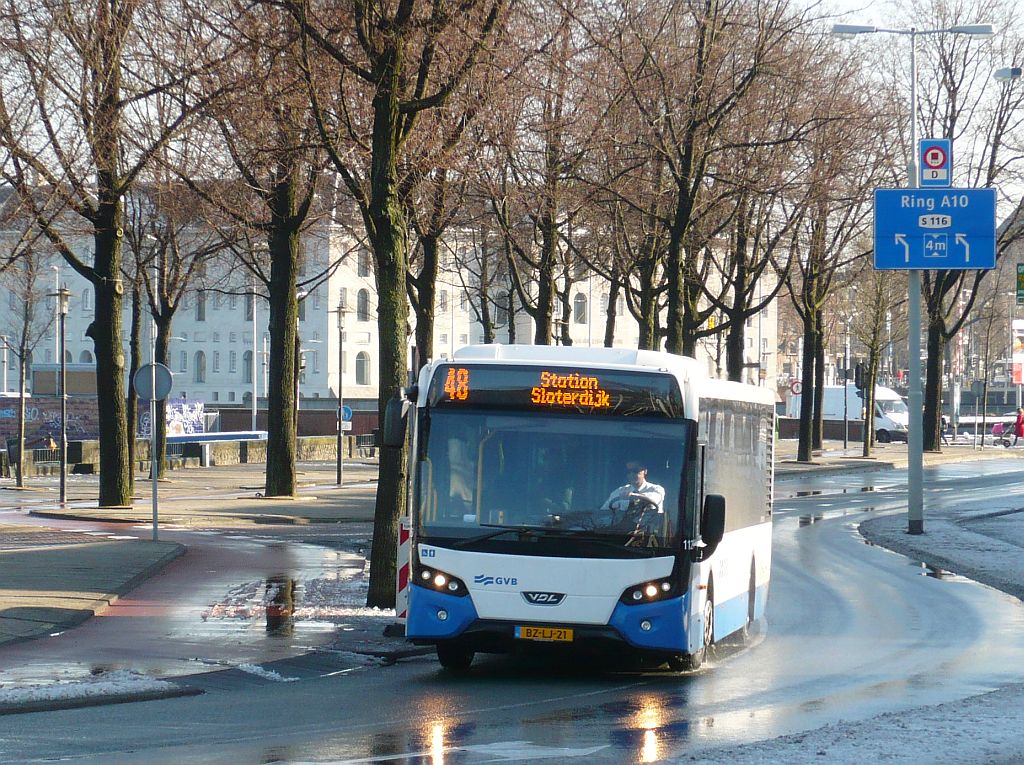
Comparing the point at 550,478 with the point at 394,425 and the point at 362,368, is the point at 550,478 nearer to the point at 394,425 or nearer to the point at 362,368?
the point at 394,425

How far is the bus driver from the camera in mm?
11984

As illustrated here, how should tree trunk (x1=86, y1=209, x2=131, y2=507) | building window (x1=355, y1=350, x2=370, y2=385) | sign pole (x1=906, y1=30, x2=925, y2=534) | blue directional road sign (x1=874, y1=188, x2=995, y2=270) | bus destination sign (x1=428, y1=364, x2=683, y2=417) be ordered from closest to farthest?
1. bus destination sign (x1=428, y1=364, x2=683, y2=417)
2. blue directional road sign (x1=874, y1=188, x2=995, y2=270)
3. sign pole (x1=906, y1=30, x2=925, y2=534)
4. tree trunk (x1=86, y1=209, x2=131, y2=507)
5. building window (x1=355, y1=350, x2=370, y2=385)

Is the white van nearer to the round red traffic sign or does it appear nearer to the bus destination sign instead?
the round red traffic sign

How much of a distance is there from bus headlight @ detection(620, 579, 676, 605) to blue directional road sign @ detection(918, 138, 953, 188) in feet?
57.7

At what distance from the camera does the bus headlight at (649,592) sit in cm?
1173

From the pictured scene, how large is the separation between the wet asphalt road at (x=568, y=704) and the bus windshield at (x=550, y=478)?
1.21 meters

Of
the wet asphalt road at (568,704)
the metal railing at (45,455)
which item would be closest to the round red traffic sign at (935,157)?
the wet asphalt road at (568,704)

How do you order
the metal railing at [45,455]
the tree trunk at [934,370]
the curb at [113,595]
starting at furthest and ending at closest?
the tree trunk at [934,370], the metal railing at [45,455], the curb at [113,595]

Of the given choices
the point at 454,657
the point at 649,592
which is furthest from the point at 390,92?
the point at 649,592

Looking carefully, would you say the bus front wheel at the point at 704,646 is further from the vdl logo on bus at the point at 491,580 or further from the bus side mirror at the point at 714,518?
the vdl logo on bus at the point at 491,580

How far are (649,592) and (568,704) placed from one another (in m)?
1.41

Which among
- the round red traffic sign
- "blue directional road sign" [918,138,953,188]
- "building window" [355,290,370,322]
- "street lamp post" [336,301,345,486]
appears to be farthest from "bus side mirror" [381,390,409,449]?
"building window" [355,290,370,322]

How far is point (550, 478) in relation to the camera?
1202cm

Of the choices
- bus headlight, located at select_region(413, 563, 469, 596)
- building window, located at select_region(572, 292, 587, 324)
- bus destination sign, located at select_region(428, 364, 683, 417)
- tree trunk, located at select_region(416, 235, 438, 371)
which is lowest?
bus headlight, located at select_region(413, 563, 469, 596)
